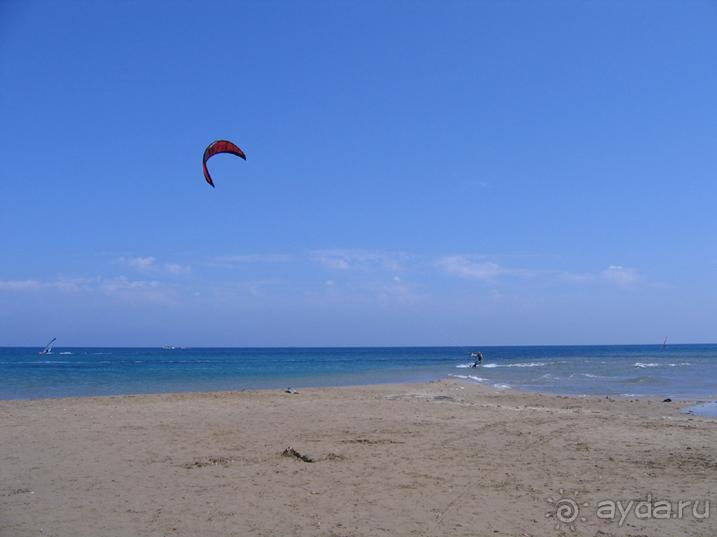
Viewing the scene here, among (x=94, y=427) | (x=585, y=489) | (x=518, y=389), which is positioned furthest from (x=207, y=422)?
(x=518, y=389)

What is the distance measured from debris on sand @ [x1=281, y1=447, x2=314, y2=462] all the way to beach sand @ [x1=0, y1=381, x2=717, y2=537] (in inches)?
4.5

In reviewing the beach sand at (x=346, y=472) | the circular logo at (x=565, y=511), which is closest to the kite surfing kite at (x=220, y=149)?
the beach sand at (x=346, y=472)

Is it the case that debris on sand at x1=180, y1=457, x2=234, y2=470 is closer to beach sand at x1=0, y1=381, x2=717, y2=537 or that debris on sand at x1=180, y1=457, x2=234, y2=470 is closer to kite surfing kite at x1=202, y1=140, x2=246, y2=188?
beach sand at x1=0, y1=381, x2=717, y2=537

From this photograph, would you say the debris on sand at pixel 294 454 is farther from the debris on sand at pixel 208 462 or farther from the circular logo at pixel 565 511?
the circular logo at pixel 565 511

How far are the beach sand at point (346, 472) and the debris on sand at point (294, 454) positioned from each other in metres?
0.11

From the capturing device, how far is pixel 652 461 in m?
8.59

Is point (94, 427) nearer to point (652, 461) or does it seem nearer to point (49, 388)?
point (652, 461)

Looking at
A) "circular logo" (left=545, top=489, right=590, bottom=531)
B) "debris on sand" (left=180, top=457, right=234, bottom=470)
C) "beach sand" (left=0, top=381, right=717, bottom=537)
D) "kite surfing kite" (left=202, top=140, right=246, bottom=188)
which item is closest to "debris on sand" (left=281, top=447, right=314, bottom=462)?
"beach sand" (left=0, top=381, right=717, bottom=537)

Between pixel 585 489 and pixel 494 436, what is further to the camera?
pixel 494 436

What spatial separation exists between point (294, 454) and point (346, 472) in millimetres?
1294

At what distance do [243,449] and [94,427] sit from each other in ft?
13.9

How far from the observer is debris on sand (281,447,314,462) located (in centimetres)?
873

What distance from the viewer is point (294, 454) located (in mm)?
9000

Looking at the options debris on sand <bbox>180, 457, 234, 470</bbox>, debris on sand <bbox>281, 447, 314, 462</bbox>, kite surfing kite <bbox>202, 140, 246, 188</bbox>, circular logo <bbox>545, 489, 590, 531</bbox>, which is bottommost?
circular logo <bbox>545, 489, 590, 531</bbox>
